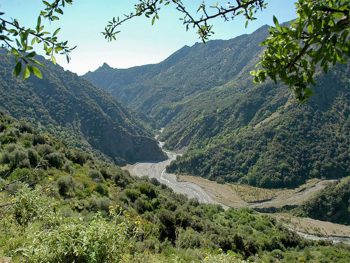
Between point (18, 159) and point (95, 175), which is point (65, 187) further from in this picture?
point (95, 175)

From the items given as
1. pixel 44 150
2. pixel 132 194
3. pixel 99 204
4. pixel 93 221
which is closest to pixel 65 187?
pixel 99 204

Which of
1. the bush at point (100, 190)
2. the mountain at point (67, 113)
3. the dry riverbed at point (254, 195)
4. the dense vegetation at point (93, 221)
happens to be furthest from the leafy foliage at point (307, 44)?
the mountain at point (67, 113)

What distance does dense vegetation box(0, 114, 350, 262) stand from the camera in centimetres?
561

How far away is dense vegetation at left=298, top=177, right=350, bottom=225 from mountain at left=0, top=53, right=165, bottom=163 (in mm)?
64196

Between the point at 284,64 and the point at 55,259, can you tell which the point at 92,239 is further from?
the point at 284,64

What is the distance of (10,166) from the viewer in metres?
19.0

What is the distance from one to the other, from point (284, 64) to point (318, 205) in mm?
87269

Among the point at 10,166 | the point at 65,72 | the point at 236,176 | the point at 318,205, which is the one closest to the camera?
the point at 10,166

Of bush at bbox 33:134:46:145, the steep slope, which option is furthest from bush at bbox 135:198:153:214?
the steep slope

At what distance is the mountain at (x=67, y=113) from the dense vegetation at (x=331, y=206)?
211 ft

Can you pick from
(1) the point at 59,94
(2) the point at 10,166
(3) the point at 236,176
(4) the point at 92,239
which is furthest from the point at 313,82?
(1) the point at 59,94

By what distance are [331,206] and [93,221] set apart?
281ft

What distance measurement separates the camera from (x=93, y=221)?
5.82 m

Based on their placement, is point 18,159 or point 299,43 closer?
Answer: point 299,43
